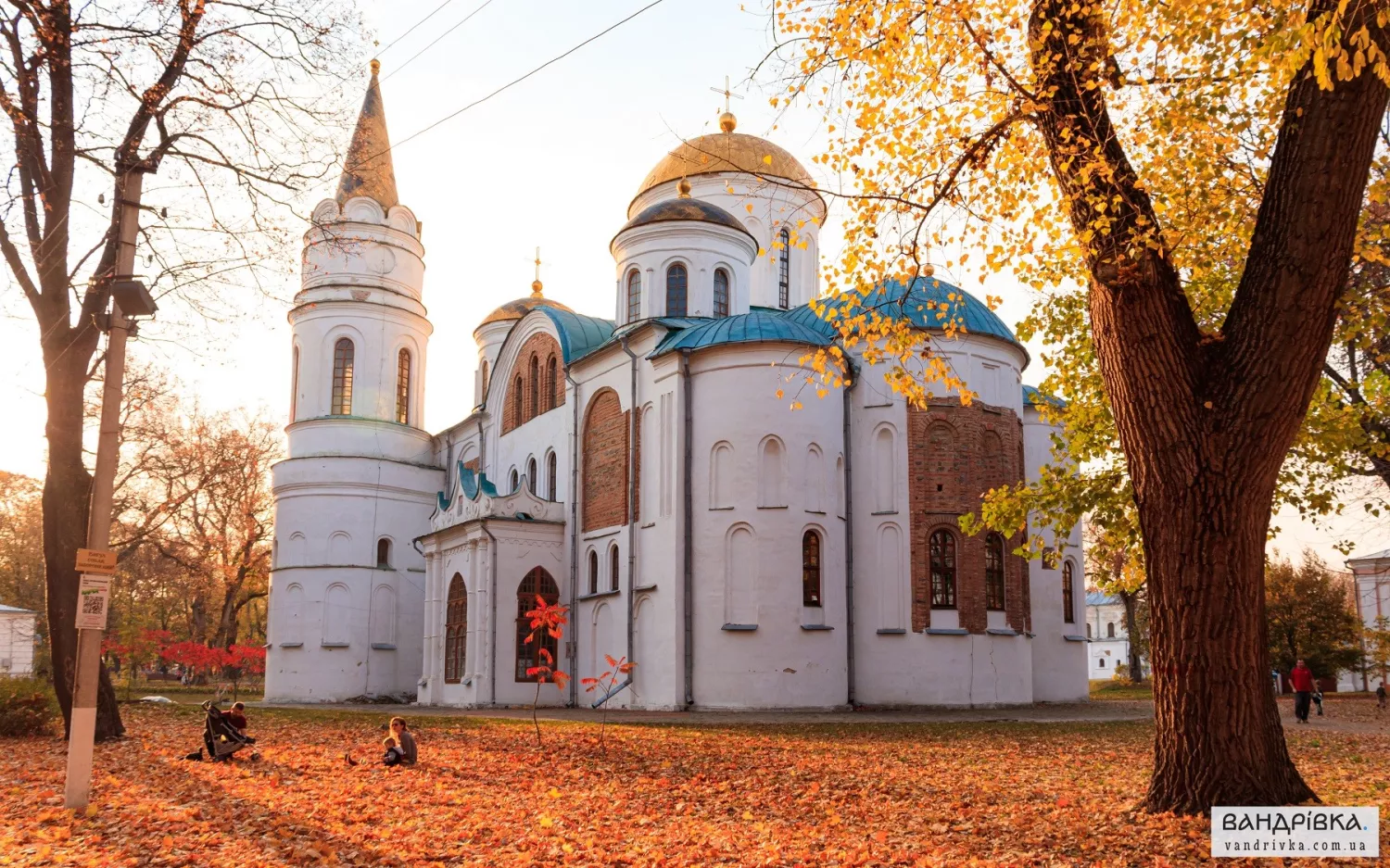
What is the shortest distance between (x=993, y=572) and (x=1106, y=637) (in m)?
82.8

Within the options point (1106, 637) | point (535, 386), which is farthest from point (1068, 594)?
point (1106, 637)

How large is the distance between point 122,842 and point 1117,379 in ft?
26.5

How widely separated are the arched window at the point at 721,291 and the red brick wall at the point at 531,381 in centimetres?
457

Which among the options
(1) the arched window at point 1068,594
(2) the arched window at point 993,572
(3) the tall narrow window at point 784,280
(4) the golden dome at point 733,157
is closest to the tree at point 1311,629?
(1) the arched window at point 1068,594

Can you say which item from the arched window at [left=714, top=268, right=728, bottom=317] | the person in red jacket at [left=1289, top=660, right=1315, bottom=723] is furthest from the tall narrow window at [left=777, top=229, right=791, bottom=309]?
the person in red jacket at [left=1289, top=660, right=1315, bottom=723]

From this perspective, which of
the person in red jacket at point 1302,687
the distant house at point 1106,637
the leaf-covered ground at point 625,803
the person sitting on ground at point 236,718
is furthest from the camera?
the distant house at point 1106,637

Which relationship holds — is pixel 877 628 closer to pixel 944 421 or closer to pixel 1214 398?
pixel 944 421

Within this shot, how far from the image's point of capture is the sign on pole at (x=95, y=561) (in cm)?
988

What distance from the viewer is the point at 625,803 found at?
10.4m

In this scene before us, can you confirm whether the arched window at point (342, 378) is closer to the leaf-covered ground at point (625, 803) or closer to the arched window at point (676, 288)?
the arched window at point (676, 288)

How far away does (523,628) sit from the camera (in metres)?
29.4

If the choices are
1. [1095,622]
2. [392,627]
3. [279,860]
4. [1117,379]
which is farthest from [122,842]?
[1095,622]

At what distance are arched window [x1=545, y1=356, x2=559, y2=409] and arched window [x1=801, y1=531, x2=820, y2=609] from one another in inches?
368

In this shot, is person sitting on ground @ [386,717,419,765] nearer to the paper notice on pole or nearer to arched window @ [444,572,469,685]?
the paper notice on pole
